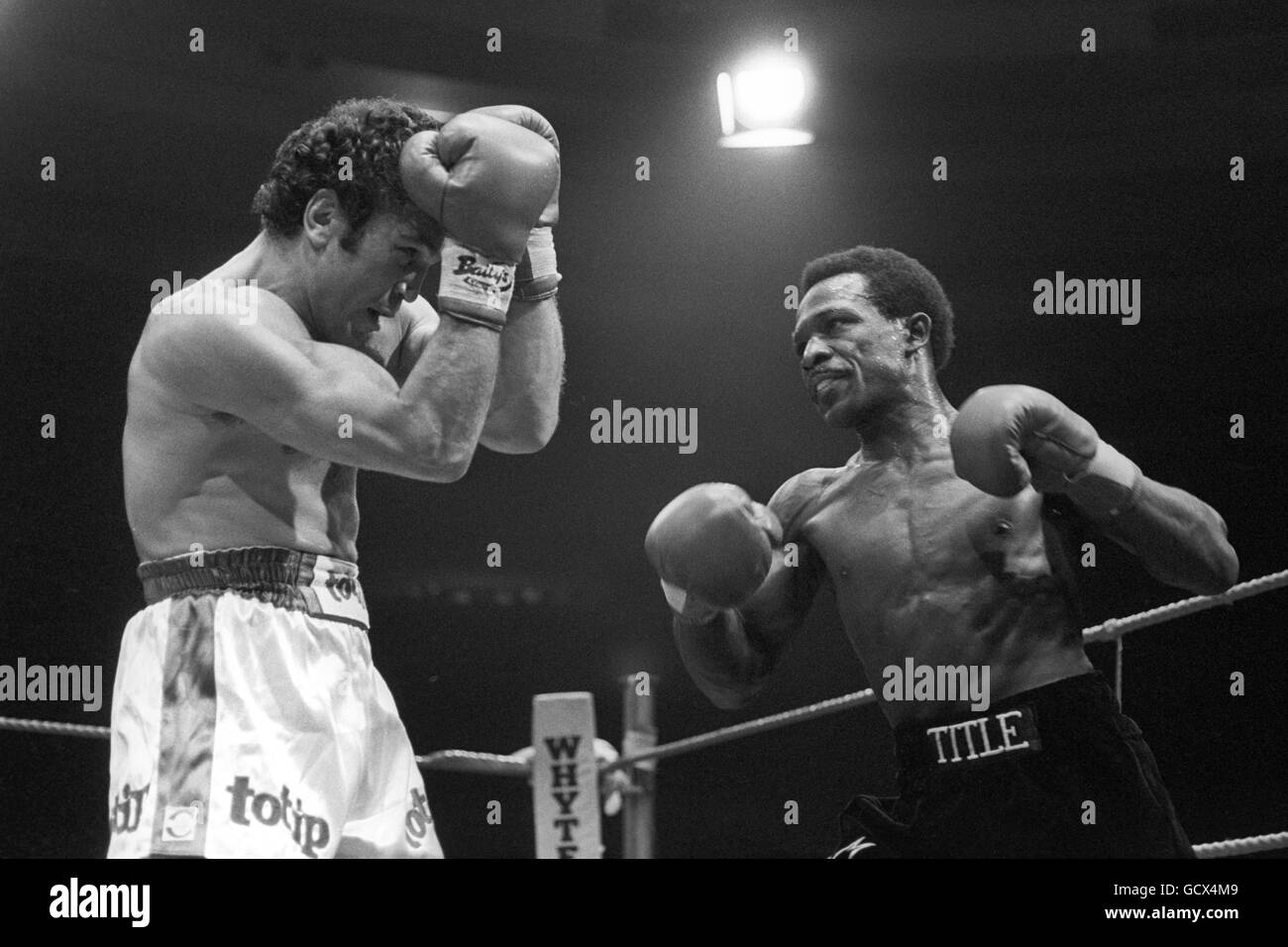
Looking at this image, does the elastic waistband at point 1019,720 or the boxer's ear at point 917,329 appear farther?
the boxer's ear at point 917,329

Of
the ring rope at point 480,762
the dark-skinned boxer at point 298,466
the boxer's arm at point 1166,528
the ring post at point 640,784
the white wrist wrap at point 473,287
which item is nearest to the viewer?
the dark-skinned boxer at point 298,466

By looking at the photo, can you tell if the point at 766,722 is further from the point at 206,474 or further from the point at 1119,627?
the point at 206,474

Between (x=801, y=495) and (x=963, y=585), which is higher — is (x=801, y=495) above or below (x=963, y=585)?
above

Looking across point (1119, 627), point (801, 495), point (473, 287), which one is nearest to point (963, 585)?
point (801, 495)

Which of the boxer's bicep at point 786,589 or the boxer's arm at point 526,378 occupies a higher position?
the boxer's arm at point 526,378

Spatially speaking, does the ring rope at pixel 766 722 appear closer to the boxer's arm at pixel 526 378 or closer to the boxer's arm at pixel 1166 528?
the boxer's arm at pixel 1166 528

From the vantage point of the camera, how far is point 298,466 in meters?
1.58

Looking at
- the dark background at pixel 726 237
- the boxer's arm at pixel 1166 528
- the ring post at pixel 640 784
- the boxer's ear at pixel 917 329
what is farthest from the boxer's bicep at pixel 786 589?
the dark background at pixel 726 237

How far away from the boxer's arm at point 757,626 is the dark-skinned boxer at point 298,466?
435mm

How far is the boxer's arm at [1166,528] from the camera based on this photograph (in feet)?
5.57

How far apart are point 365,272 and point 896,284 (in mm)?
717

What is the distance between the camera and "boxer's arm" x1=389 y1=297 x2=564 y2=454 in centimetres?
172

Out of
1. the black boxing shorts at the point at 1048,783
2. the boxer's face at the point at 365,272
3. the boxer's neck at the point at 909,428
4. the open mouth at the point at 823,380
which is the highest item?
the boxer's face at the point at 365,272

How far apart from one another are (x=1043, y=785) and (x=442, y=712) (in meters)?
2.18
